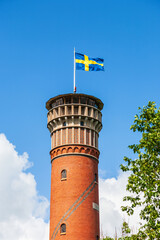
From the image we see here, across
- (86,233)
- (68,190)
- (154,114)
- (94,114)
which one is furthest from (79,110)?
(154,114)

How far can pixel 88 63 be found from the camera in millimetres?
47906

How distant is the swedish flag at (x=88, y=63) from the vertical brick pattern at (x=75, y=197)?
1125 cm

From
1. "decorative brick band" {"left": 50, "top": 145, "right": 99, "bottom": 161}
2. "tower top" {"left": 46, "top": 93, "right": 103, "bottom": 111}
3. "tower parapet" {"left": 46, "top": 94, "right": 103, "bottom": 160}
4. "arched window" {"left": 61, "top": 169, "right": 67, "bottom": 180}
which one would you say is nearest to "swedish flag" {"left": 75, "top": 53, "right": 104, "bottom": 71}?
"tower top" {"left": 46, "top": 93, "right": 103, "bottom": 111}

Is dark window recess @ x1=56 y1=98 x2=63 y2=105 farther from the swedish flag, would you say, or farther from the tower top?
the swedish flag

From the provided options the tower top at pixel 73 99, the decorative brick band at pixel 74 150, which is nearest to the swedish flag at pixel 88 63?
the tower top at pixel 73 99

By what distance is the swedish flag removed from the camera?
156ft

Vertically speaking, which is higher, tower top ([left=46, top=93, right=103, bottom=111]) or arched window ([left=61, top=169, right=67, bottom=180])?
tower top ([left=46, top=93, right=103, bottom=111])

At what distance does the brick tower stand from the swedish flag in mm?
3734

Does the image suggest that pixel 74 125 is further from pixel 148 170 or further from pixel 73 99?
pixel 148 170

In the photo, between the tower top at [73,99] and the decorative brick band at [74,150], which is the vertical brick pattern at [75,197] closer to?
the decorative brick band at [74,150]

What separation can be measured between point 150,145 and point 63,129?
21.5 metres

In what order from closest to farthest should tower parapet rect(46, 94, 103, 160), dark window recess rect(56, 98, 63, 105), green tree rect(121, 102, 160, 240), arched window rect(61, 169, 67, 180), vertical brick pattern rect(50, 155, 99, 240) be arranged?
green tree rect(121, 102, 160, 240)
vertical brick pattern rect(50, 155, 99, 240)
arched window rect(61, 169, 67, 180)
tower parapet rect(46, 94, 103, 160)
dark window recess rect(56, 98, 63, 105)

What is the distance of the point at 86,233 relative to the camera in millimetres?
40938

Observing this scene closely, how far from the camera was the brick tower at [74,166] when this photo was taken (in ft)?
136
